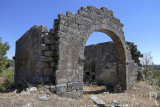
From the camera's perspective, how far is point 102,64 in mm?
10180

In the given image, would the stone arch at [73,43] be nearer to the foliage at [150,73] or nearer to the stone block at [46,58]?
the stone block at [46,58]

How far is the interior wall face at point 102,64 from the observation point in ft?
31.1

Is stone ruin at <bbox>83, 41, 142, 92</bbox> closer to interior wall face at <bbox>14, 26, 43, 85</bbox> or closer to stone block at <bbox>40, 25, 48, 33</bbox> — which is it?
interior wall face at <bbox>14, 26, 43, 85</bbox>

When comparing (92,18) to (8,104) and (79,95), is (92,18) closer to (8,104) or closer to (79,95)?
(79,95)

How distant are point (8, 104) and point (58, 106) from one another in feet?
3.91

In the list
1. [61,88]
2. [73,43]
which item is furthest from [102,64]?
[61,88]

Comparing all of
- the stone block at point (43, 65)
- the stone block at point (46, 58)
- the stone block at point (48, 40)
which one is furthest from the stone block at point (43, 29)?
the stone block at point (43, 65)

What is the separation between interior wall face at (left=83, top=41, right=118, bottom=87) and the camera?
9.47m

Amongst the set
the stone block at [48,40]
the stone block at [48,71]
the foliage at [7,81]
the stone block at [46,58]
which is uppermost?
the stone block at [48,40]

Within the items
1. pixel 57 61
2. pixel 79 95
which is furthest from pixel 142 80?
pixel 57 61

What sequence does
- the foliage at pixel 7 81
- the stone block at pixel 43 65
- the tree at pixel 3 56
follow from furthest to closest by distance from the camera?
the tree at pixel 3 56
the foliage at pixel 7 81
the stone block at pixel 43 65

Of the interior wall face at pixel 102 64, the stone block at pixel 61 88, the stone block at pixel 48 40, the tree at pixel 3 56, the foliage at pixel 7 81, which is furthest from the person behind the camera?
the interior wall face at pixel 102 64

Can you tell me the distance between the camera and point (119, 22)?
7.63 meters

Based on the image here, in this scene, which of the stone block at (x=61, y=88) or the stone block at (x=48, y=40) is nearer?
the stone block at (x=61, y=88)
